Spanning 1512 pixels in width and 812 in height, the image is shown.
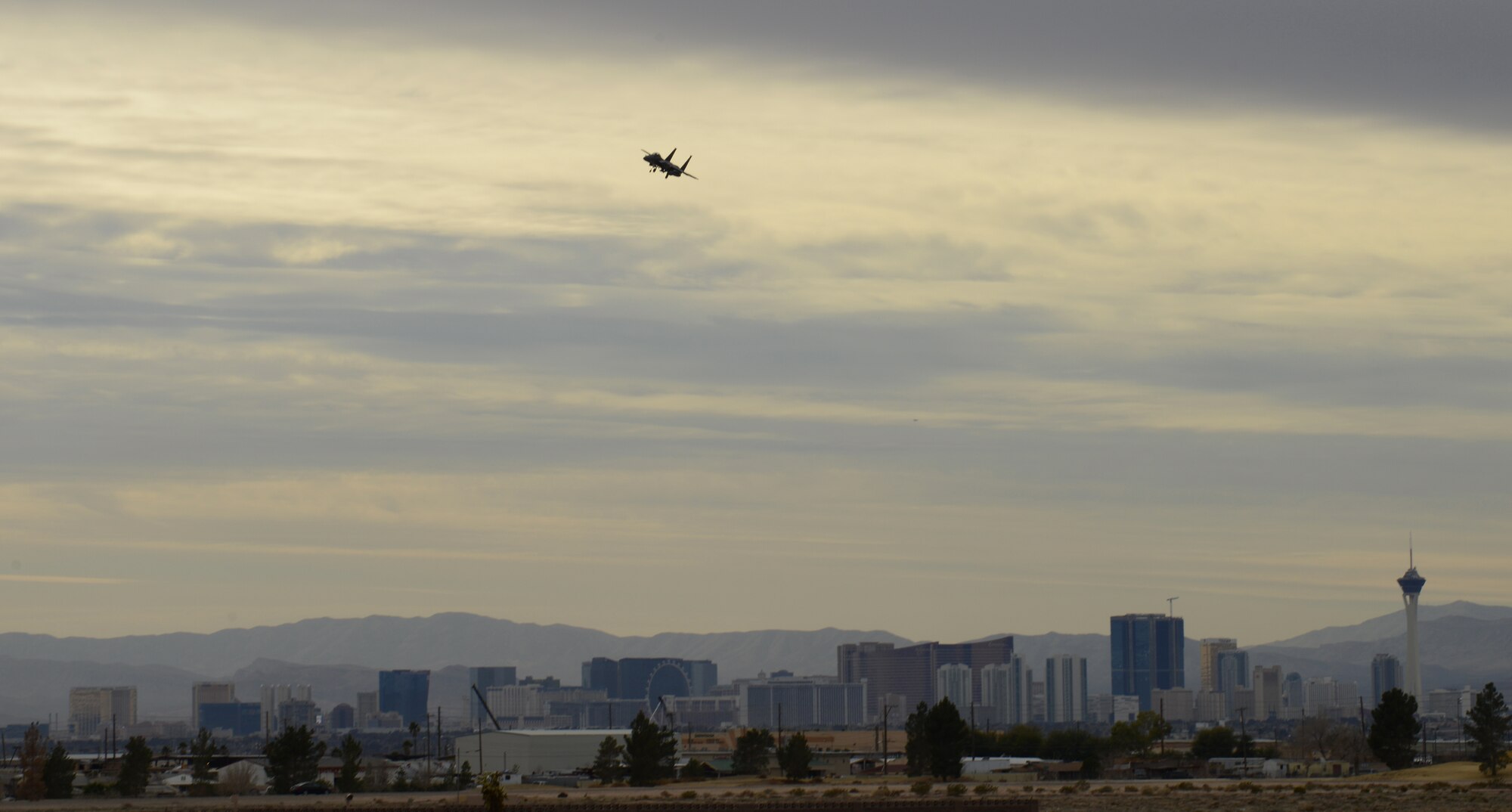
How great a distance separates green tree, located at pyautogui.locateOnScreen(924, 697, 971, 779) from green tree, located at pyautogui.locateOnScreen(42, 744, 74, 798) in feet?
226

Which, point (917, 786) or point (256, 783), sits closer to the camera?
point (917, 786)

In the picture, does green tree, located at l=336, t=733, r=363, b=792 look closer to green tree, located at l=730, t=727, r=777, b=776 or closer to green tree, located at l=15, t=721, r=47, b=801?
green tree, located at l=15, t=721, r=47, b=801

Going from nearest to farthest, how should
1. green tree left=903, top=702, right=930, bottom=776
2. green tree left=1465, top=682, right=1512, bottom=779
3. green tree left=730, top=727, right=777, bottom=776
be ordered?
green tree left=1465, top=682, right=1512, bottom=779 < green tree left=903, top=702, right=930, bottom=776 < green tree left=730, top=727, right=777, bottom=776

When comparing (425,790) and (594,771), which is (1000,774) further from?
(425,790)

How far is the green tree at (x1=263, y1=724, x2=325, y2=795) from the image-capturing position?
16225 cm

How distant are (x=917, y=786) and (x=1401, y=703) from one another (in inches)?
2129

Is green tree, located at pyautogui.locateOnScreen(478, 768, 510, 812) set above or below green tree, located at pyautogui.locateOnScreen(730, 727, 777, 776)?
above

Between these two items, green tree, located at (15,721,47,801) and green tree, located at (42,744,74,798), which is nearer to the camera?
green tree, located at (15,721,47,801)

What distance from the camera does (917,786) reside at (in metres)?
136

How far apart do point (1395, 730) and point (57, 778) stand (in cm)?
11034

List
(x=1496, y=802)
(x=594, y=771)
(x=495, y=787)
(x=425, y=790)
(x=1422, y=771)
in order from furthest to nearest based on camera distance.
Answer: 1. (x=594, y=771)
2. (x=425, y=790)
3. (x=1422, y=771)
4. (x=1496, y=802)
5. (x=495, y=787)

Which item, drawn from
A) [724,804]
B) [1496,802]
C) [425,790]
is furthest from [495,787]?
[425,790]

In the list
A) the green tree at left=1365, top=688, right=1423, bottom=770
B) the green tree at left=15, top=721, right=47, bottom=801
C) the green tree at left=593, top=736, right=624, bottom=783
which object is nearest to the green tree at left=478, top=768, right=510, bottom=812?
the green tree at left=593, top=736, right=624, bottom=783

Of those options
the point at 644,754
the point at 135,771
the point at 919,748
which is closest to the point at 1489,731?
the point at 919,748
